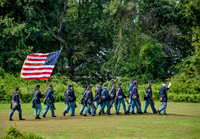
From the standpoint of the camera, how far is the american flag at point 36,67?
51.3 ft

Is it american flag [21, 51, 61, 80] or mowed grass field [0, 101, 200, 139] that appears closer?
mowed grass field [0, 101, 200, 139]

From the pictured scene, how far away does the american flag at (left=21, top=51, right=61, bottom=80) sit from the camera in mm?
15648

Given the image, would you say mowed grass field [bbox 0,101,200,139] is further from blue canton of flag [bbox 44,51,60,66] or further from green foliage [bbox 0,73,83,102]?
green foliage [bbox 0,73,83,102]

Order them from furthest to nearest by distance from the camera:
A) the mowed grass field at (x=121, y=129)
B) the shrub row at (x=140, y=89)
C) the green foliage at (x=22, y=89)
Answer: the shrub row at (x=140, y=89) < the green foliage at (x=22, y=89) < the mowed grass field at (x=121, y=129)

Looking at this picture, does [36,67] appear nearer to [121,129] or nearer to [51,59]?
[51,59]

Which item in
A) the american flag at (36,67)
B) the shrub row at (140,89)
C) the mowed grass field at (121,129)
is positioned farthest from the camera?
the shrub row at (140,89)

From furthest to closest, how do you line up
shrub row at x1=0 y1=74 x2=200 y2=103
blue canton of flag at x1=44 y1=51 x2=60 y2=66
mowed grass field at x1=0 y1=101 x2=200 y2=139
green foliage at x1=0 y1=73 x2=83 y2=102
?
shrub row at x1=0 y1=74 x2=200 y2=103
green foliage at x1=0 y1=73 x2=83 y2=102
blue canton of flag at x1=44 y1=51 x2=60 y2=66
mowed grass field at x1=0 y1=101 x2=200 y2=139

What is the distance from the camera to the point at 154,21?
3747cm

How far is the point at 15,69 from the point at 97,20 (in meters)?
13.0

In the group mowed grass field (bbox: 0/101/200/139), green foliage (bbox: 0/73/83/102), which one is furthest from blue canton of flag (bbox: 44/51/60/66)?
green foliage (bbox: 0/73/83/102)

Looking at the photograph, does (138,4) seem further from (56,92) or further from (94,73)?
(56,92)

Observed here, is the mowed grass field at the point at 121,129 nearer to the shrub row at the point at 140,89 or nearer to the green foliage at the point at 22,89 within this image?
the shrub row at the point at 140,89

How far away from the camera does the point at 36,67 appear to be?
52.1 feet

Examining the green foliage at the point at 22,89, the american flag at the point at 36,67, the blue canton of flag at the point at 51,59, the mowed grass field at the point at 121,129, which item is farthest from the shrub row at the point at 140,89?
the mowed grass field at the point at 121,129
